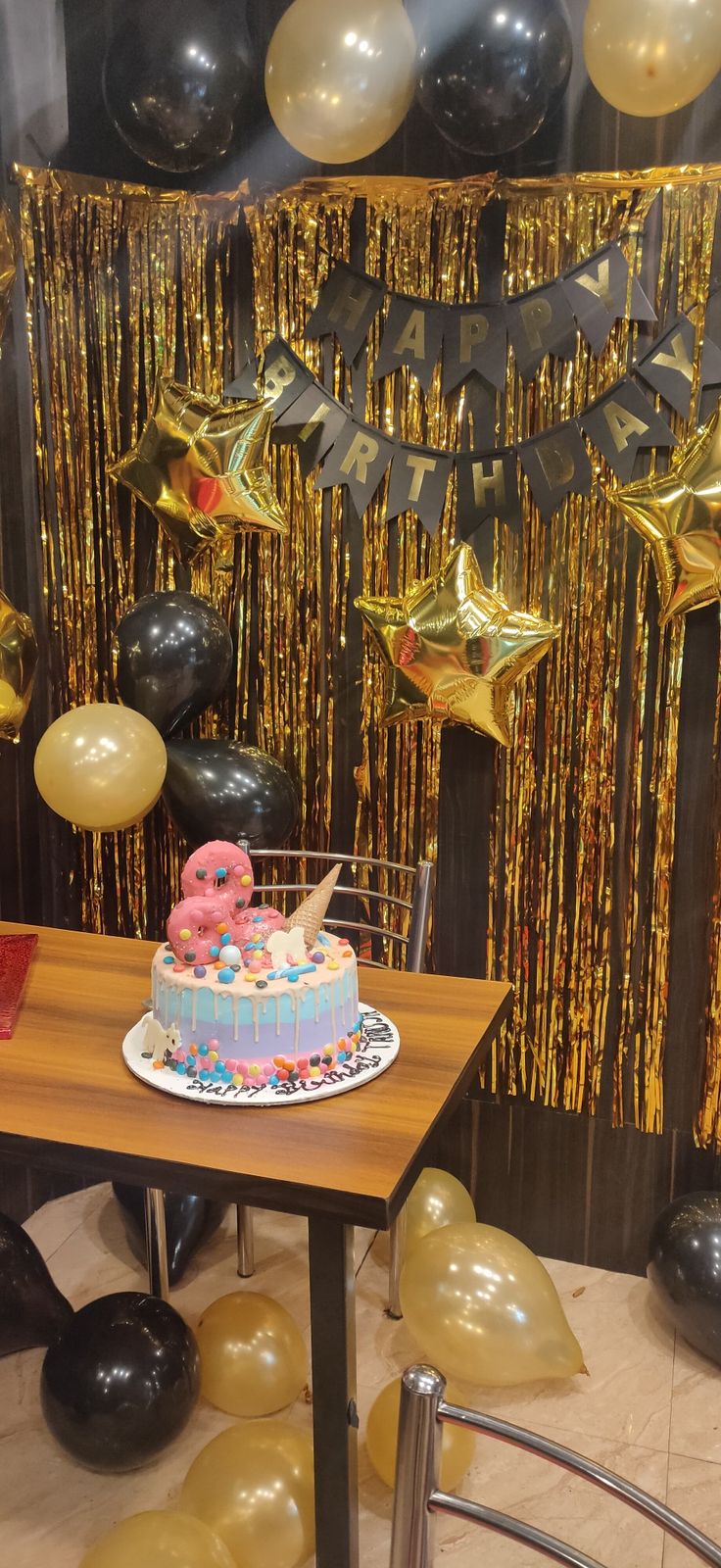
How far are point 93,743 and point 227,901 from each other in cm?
60

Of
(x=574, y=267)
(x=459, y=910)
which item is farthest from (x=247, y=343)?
(x=459, y=910)

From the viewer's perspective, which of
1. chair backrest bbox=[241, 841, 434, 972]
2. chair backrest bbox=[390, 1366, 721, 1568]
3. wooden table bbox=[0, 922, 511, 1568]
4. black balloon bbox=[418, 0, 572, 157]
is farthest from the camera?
chair backrest bbox=[241, 841, 434, 972]

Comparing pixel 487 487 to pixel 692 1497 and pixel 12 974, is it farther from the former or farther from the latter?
pixel 692 1497

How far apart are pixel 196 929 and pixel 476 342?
4.36 feet

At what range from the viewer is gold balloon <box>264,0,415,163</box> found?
1.88 metres

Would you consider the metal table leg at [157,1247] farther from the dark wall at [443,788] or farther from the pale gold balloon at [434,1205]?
the dark wall at [443,788]

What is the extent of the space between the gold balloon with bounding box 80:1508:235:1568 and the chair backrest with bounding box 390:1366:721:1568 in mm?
828

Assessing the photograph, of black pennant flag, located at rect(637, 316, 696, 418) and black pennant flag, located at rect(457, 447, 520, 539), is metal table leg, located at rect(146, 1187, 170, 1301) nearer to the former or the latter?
black pennant flag, located at rect(457, 447, 520, 539)

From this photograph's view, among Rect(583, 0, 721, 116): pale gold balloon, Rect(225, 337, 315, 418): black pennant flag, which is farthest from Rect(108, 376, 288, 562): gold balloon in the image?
Rect(583, 0, 721, 116): pale gold balloon

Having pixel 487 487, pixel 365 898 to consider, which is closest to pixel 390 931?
pixel 365 898

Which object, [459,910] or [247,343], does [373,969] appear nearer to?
[459,910]

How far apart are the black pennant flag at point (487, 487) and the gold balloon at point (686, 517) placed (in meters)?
0.23

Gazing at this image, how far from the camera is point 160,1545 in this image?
4.93 ft

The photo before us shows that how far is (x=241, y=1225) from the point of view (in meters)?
2.37
